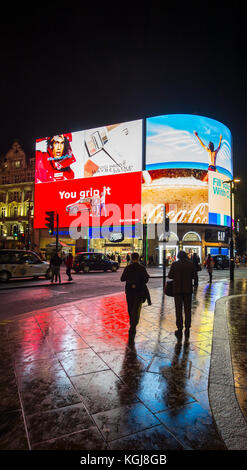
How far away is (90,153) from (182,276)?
41.9 m

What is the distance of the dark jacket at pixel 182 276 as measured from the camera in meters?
5.04

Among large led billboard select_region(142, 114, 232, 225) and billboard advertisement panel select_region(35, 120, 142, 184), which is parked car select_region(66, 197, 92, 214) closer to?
billboard advertisement panel select_region(35, 120, 142, 184)

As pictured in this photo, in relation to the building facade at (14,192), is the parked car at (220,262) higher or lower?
lower

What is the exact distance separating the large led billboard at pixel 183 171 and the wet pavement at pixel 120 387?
3264 cm

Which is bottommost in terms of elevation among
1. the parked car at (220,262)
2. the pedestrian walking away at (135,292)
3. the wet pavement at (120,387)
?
the parked car at (220,262)

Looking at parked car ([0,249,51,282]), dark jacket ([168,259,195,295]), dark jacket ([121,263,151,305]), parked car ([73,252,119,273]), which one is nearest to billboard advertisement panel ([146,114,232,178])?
parked car ([73,252,119,273])

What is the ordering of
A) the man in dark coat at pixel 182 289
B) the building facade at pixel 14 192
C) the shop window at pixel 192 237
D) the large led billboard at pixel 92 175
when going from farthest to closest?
1. the building facade at pixel 14 192
2. the large led billboard at pixel 92 175
3. the shop window at pixel 192 237
4. the man in dark coat at pixel 182 289

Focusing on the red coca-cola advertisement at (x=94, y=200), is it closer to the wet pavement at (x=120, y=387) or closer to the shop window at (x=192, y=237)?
the shop window at (x=192, y=237)

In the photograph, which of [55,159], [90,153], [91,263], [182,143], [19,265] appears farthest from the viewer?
[55,159]

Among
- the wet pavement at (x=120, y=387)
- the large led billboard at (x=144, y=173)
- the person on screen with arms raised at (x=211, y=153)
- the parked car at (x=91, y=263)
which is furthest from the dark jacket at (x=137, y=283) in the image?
the person on screen with arms raised at (x=211, y=153)

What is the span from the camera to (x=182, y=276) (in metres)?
5.06

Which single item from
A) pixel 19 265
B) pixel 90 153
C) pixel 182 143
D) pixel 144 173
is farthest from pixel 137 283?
A: pixel 90 153

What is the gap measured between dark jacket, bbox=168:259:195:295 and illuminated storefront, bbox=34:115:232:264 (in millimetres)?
30650

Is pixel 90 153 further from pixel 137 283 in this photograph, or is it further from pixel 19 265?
pixel 137 283
